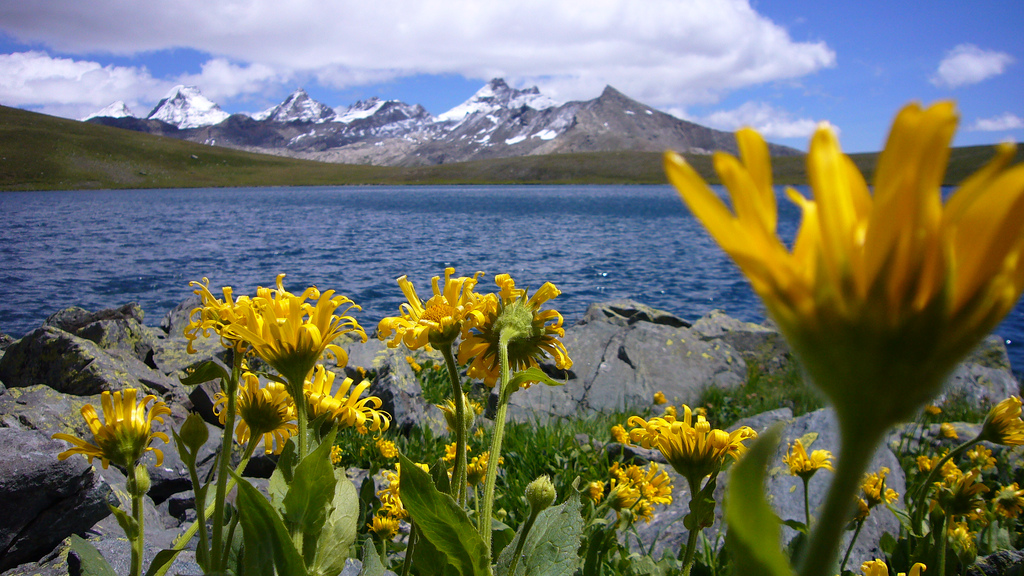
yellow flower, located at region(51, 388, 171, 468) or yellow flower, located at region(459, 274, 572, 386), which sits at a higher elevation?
yellow flower, located at region(459, 274, 572, 386)

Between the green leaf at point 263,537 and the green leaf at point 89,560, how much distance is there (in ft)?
2.02

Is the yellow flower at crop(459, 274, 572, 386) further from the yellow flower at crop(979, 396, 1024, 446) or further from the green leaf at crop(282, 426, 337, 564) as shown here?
the yellow flower at crop(979, 396, 1024, 446)

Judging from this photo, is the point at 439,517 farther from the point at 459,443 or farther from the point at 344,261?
the point at 344,261

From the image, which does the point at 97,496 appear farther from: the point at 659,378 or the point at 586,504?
the point at 659,378

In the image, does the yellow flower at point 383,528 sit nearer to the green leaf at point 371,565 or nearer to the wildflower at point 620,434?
the wildflower at point 620,434

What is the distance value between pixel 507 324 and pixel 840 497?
1235 millimetres

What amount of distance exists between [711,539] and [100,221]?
47.7 m

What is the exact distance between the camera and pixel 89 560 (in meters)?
1.43

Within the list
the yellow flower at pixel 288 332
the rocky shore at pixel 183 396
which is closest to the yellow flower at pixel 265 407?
the yellow flower at pixel 288 332

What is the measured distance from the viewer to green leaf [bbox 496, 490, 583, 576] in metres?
1.52

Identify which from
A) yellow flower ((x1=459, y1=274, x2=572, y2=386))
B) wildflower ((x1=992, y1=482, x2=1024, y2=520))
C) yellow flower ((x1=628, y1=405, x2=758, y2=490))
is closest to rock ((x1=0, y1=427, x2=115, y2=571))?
yellow flower ((x1=459, y1=274, x2=572, y2=386))

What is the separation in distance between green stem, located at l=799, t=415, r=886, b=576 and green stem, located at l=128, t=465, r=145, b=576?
138 cm

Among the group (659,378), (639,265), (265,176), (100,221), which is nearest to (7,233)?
(100,221)

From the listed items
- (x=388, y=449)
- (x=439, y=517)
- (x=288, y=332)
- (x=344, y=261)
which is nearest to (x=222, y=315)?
(x=288, y=332)
